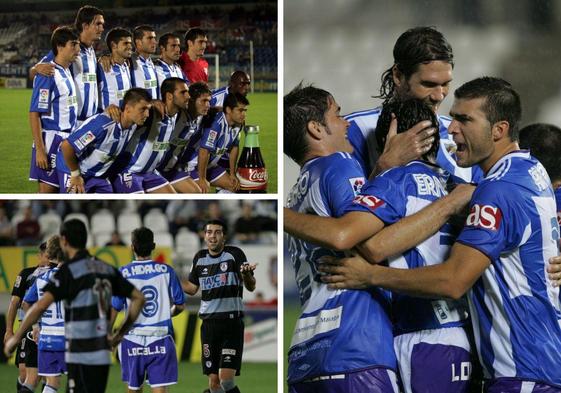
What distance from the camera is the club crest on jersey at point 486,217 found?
7.57 feet

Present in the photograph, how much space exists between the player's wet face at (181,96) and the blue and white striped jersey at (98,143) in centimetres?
21

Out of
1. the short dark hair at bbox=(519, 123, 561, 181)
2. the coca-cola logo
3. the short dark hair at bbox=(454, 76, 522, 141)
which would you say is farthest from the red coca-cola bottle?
the short dark hair at bbox=(519, 123, 561, 181)

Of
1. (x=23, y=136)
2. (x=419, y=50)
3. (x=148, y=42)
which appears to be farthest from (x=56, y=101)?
(x=419, y=50)

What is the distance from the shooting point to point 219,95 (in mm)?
2982

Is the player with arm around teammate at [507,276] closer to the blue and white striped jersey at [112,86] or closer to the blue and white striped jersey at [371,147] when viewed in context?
the blue and white striped jersey at [371,147]

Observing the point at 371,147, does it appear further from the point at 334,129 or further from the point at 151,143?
the point at 151,143

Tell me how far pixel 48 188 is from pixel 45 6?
0.67 metres

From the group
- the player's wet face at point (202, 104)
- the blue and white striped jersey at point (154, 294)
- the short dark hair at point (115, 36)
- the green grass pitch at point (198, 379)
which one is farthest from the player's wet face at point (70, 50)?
the green grass pitch at point (198, 379)

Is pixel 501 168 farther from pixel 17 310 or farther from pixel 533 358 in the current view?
pixel 17 310

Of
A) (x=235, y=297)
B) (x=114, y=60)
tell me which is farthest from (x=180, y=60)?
(x=235, y=297)

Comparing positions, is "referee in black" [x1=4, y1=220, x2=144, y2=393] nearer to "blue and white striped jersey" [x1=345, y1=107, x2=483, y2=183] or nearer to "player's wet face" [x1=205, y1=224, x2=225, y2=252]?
"player's wet face" [x1=205, y1=224, x2=225, y2=252]

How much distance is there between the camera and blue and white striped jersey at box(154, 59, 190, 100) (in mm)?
2926

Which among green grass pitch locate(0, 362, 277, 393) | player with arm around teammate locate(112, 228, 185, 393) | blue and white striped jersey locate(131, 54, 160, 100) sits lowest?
green grass pitch locate(0, 362, 277, 393)

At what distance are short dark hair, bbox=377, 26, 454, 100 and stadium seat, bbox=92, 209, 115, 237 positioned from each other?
1.23 m
